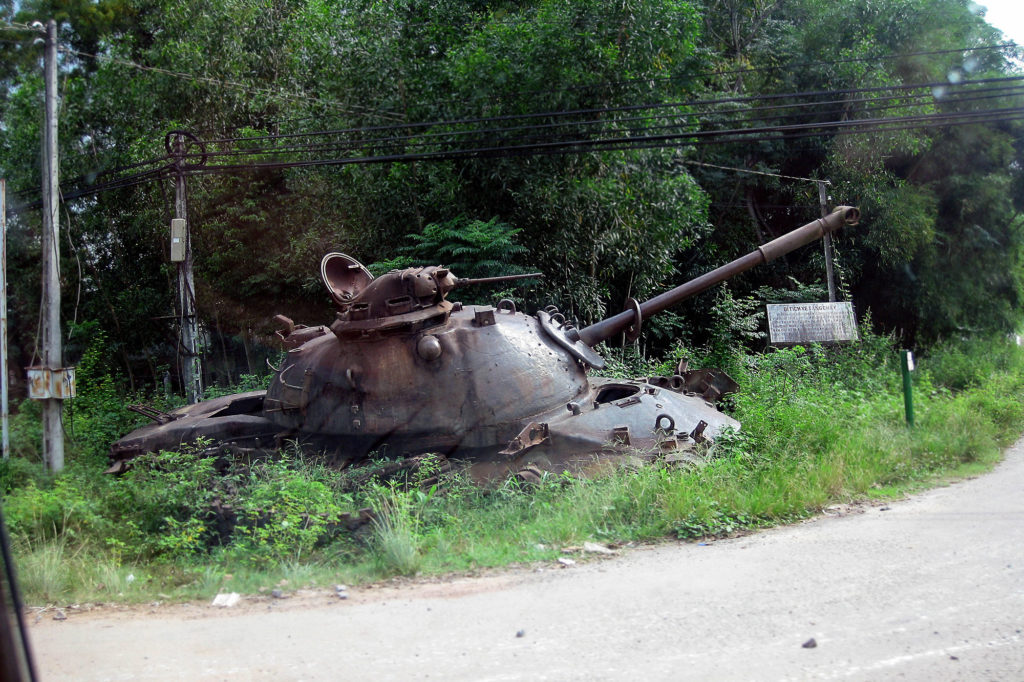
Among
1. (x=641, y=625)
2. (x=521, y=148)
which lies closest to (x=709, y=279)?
(x=521, y=148)

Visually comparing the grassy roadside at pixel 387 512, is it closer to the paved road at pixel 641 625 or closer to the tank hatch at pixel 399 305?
the paved road at pixel 641 625

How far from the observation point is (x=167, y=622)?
5.12 metres

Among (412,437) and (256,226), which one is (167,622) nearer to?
(412,437)

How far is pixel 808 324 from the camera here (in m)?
13.1

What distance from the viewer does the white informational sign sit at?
1300 centimetres

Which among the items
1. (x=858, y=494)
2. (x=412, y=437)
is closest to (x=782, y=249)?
(x=858, y=494)

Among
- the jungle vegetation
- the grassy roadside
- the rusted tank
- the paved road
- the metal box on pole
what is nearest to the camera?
the paved road

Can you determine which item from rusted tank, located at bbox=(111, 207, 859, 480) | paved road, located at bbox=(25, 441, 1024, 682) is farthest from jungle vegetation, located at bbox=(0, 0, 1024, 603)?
paved road, located at bbox=(25, 441, 1024, 682)

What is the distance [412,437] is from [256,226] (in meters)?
9.74

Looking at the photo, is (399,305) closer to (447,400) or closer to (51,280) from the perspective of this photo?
(447,400)

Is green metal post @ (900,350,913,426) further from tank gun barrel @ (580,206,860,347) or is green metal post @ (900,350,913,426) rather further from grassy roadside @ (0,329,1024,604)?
tank gun barrel @ (580,206,860,347)

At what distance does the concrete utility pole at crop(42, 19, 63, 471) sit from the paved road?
620 cm

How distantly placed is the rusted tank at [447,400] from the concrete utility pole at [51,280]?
243 centimetres

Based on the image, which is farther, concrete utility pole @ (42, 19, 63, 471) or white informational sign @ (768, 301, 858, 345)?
white informational sign @ (768, 301, 858, 345)
